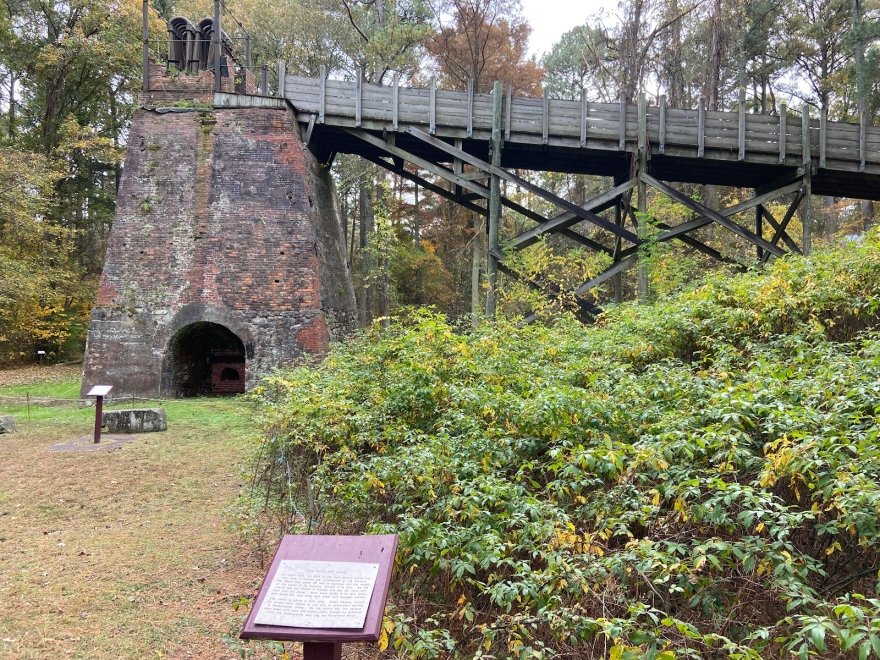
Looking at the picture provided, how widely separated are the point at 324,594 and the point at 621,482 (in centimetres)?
166

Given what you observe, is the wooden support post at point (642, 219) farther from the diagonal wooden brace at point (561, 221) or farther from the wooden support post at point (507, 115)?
the wooden support post at point (507, 115)

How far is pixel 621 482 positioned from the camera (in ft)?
10.4

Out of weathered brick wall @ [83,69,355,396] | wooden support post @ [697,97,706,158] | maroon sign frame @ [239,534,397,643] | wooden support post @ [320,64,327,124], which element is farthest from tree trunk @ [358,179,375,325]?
maroon sign frame @ [239,534,397,643]

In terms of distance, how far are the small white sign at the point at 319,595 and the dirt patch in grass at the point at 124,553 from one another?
930 millimetres

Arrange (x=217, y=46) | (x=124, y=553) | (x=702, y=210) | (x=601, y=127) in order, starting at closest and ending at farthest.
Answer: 1. (x=124, y=553)
2. (x=702, y=210)
3. (x=601, y=127)
4. (x=217, y=46)

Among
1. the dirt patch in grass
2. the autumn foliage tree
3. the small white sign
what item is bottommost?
the dirt patch in grass

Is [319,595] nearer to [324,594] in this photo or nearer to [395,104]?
[324,594]

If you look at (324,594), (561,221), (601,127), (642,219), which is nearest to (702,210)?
(642,219)

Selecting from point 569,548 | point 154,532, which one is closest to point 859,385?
point 569,548

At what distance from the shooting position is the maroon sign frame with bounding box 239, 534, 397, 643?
2076 mm

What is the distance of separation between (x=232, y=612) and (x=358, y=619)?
2.12 meters

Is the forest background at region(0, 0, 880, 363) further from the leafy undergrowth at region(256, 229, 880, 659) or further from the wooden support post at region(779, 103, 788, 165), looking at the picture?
the leafy undergrowth at region(256, 229, 880, 659)

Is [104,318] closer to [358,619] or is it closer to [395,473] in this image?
[395,473]

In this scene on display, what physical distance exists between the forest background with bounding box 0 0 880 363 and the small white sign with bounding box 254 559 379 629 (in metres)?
15.3
